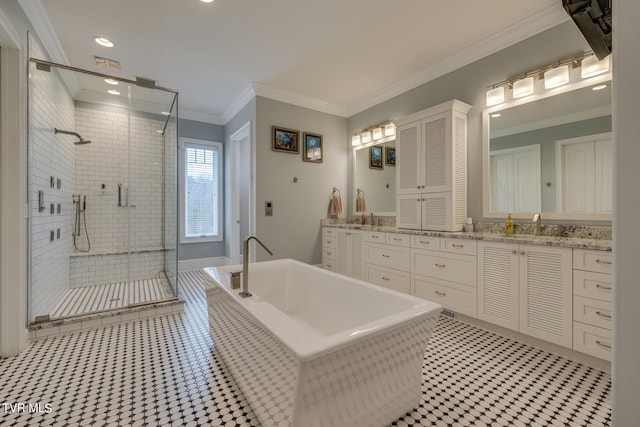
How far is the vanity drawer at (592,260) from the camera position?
1737 mm

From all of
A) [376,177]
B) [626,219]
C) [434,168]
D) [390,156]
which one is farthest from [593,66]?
[626,219]

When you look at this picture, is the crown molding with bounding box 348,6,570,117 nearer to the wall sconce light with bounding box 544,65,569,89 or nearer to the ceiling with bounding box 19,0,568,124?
the ceiling with bounding box 19,0,568,124

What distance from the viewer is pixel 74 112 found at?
140 inches

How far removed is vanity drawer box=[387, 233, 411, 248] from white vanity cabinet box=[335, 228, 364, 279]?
1.54ft

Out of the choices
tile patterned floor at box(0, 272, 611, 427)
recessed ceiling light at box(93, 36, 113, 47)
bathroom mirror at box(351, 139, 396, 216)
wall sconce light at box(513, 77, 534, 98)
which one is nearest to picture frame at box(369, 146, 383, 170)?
bathroom mirror at box(351, 139, 396, 216)

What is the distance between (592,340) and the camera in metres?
1.79

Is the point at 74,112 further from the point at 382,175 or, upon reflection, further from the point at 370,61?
the point at 382,175

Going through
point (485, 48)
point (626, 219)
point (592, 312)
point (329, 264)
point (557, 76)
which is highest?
point (485, 48)

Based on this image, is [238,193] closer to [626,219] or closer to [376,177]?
[376,177]

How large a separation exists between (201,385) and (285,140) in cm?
313

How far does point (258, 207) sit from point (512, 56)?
3.24 m

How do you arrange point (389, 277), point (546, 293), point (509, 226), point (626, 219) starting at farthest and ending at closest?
A: point (389, 277), point (509, 226), point (546, 293), point (626, 219)

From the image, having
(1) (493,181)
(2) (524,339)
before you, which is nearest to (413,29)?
(1) (493,181)

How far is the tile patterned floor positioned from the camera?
1404 mm
